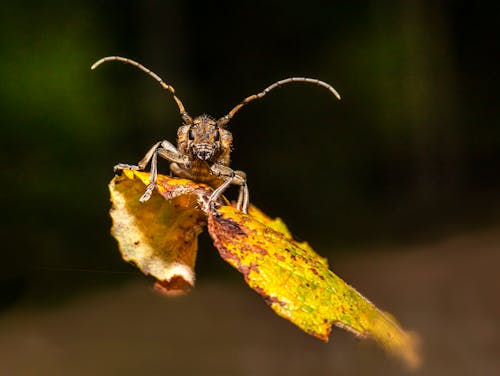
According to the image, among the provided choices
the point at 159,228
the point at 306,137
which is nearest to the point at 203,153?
the point at 159,228

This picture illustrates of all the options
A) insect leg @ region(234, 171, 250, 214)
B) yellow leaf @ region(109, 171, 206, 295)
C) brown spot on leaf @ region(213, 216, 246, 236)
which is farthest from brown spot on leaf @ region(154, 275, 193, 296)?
insect leg @ region(234, 171, 250, 214)

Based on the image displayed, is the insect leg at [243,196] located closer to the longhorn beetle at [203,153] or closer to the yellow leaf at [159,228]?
the longhorn beetle at [203,153]

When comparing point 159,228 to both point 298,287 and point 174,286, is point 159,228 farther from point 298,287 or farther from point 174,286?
point 298,287

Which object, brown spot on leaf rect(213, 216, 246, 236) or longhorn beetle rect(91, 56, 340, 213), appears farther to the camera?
longhorn beetle rect(91, 56, 340, 213)

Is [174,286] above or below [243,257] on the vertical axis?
below

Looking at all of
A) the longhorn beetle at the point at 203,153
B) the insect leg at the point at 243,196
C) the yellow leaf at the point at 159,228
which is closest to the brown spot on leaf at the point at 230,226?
the yellow leaf at the point at 159,228

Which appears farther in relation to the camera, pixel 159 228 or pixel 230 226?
pixel 159 228

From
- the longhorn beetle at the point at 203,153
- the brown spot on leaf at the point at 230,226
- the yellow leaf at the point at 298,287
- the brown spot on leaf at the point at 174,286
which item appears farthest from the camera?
the longhorn beetle at the point at 203,153

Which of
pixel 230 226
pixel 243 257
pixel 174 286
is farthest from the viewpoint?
pixel 174 286

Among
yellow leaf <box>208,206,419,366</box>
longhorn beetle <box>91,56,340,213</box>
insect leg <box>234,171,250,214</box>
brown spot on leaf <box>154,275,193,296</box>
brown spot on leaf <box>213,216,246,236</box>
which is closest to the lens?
yellow leaf <box>208,206,419,366</box>

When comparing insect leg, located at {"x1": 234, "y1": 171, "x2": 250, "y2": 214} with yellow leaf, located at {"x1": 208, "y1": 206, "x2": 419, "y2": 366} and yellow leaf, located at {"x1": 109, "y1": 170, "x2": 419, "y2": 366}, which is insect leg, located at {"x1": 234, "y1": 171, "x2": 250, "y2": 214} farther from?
yellow leaf, located at {"x1": 208, "y1": 206, "x2": 419, "y2": 366}

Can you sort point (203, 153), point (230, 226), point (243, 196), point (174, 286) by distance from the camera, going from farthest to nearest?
1. point (243, 196)
2. point (203, 153)
3. point (174, 286)
4. point (230, 226)

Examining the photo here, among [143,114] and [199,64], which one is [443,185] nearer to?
[199,64]
